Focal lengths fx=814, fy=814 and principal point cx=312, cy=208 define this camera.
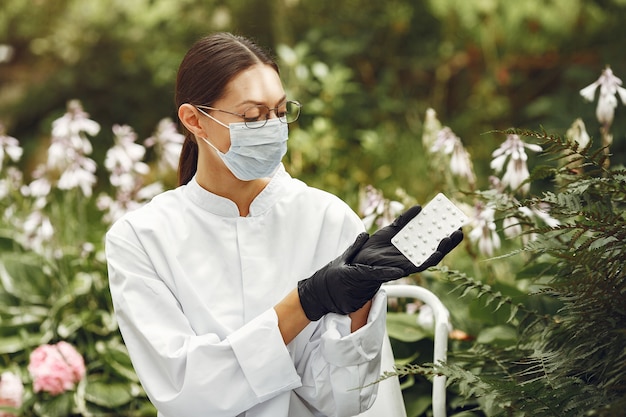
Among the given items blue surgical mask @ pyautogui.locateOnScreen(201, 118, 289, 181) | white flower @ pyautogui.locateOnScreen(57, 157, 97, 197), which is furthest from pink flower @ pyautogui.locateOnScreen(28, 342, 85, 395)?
blue surgical mask @ pyautogui.locateOnScreen(201, 118, 289, 181)

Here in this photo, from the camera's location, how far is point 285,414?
5.69 ft

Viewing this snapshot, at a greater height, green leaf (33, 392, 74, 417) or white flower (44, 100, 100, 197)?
white flower (44, 100, 100, 197)

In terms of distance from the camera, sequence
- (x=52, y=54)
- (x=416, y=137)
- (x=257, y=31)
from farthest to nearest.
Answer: (x=52, y=54) < (x=257, y=31) < (x=416, y=137)

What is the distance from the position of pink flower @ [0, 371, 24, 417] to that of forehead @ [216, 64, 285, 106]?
167 cm

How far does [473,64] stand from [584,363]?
4582 millimetres

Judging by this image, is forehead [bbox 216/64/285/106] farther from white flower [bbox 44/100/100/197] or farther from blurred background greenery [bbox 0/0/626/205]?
blurred background greenery [bbox 0/0/626/205]

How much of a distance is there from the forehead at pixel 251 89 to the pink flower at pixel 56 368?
1590 mm

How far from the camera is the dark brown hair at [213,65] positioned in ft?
5.77

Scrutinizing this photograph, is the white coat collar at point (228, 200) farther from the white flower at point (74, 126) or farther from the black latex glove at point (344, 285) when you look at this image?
the white flower at point (74, 126)

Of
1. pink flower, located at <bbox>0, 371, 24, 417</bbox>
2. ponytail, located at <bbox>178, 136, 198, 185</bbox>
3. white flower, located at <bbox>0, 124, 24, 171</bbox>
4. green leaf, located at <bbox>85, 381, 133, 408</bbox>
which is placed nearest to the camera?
ponytail, located at <bbox>178, 136, 198, 185</bbox>

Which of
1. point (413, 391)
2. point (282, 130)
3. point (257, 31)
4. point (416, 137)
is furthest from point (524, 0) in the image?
point (282, 130)

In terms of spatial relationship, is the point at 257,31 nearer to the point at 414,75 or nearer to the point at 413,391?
the point at 414,75

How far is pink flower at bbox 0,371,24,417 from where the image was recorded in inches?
114

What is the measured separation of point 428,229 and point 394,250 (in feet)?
0.26
